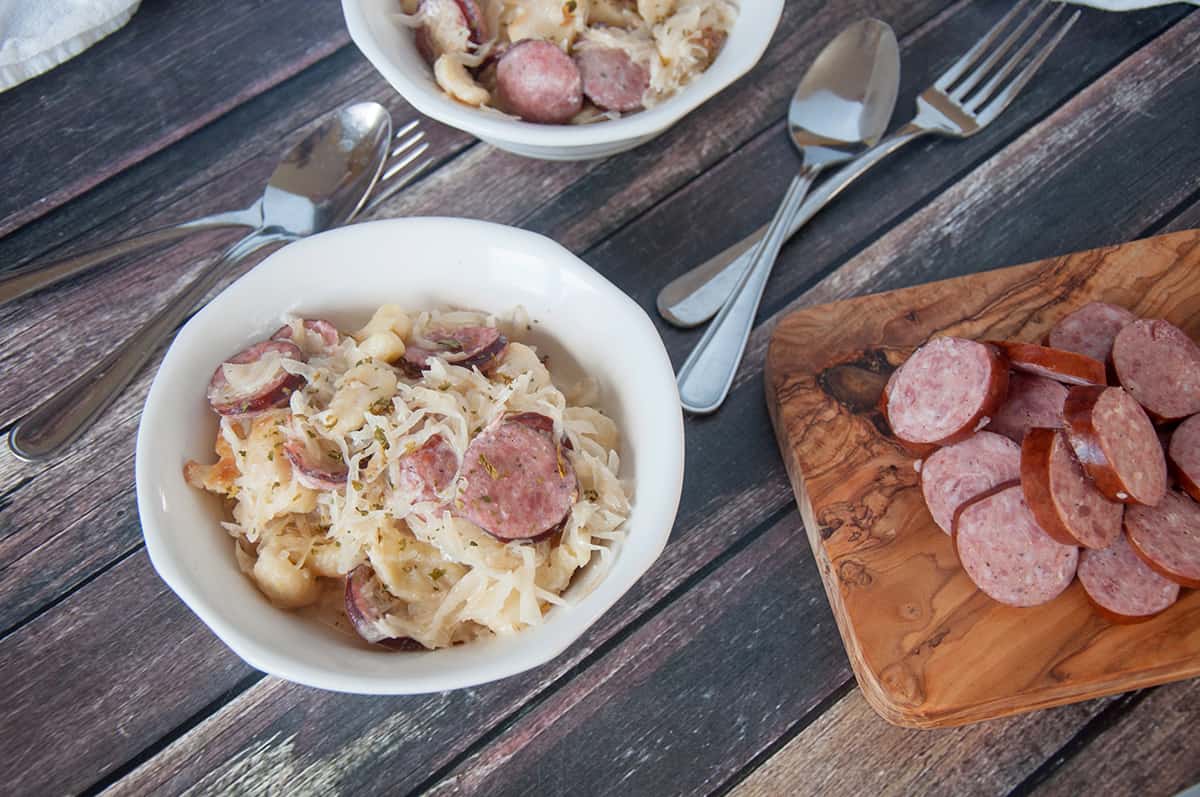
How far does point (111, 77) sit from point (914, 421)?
65.3 inches

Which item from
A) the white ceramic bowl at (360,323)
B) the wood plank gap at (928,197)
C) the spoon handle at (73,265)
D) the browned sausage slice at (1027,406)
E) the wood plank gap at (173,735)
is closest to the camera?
the white ceramic bowl at (360,323)

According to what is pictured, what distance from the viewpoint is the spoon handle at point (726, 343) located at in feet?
5.54

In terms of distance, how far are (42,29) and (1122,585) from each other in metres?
2.14

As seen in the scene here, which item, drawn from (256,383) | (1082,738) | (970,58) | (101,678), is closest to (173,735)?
(101,678)

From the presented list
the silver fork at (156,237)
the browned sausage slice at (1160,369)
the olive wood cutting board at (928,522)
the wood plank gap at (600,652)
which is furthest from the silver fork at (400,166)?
the browned sausage slice at (1160,369)

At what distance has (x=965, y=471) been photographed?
5.07ft

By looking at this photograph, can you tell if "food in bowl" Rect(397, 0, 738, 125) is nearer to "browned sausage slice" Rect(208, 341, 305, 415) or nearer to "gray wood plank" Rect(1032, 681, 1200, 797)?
"browned sausage slice" Rect(208, 341, 305, 415)

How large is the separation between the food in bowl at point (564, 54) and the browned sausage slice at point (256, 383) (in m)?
0.59

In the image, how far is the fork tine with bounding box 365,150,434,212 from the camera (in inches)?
73.1

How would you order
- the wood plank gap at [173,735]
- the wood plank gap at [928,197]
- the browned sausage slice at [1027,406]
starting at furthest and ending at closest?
the wood plank gap at [928,197] → the browned sausage slice at [1027,406] → the wood plank gap at [173,735]

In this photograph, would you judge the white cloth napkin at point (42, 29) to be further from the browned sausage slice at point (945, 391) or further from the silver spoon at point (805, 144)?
the browned sausage slice at point (945, 391)

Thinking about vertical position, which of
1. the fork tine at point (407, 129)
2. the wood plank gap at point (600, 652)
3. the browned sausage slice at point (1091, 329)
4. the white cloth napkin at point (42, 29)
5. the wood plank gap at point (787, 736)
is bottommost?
the wood plank gap at point (787, 736)

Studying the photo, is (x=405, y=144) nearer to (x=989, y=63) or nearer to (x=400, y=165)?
(x=400, y=165)

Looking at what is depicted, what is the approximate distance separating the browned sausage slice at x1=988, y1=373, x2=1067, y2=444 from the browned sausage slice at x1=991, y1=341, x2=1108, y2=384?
0.07m
